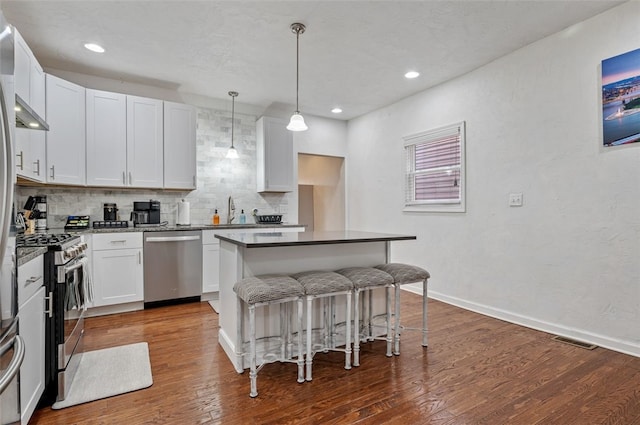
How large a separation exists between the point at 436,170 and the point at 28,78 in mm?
4291

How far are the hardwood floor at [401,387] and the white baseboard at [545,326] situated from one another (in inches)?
3.8

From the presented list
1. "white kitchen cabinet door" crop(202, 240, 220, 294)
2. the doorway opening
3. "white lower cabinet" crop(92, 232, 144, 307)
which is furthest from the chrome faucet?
the doorway opening

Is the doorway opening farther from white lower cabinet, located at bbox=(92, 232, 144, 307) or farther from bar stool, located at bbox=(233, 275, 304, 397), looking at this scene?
bar stool, located at bbox=(233, 275, 304, 397)

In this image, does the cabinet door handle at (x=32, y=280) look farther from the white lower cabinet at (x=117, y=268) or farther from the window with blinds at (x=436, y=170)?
the window with blinds at (x=436, y=170)

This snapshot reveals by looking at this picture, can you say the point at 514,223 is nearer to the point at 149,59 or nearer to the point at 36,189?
the point at 149,59

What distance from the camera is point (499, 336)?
9.59 feet

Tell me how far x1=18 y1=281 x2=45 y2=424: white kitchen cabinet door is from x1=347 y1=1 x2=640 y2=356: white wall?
380cm

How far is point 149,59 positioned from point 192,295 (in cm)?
270

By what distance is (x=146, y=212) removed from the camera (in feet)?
13.6

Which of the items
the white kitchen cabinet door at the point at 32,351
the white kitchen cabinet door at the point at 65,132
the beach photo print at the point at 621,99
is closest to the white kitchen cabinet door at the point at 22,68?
the white kitchen cabinet door at the point at 65,132

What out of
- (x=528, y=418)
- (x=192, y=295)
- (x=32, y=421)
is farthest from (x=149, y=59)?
(x=528, y=418)

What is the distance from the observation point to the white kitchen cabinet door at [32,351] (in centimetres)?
158

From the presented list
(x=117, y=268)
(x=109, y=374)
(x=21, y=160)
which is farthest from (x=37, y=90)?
(x=109, y=374)

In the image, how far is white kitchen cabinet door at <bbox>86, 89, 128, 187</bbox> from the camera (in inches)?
144
